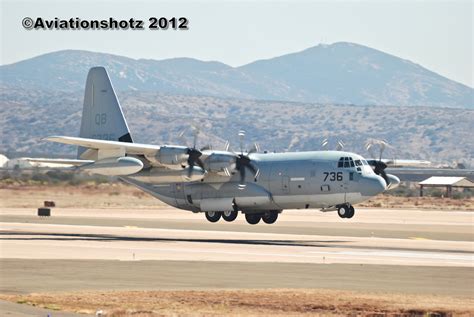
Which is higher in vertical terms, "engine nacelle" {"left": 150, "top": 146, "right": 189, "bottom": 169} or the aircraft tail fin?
the aircraft tail fin

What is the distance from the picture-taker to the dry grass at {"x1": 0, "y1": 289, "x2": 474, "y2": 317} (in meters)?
25.0

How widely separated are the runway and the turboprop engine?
3.34 metres

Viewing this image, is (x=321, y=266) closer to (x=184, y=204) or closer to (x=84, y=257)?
(x=84, y=257)

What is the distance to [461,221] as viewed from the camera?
78125mm

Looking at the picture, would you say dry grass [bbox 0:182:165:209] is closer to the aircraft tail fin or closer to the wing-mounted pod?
the aircraft tail fin

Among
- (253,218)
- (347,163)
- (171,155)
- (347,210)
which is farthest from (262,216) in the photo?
(171,155)

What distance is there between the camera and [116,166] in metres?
52.8

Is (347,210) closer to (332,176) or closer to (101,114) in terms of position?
(332,176)

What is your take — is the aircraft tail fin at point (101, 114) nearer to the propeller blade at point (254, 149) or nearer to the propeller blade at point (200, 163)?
the propeller blade at point (200, 163)

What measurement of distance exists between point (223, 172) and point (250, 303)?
3248 cm

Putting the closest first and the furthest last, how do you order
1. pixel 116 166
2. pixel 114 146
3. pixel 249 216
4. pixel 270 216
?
pixel 116 166 < pixel 114 146 < pixel 270 216 < pixel 249 216

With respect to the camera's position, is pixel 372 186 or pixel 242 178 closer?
pixel 372 186

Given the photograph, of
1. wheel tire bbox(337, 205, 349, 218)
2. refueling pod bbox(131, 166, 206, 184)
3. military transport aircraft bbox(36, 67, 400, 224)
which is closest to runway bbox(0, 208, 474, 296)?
wheel tire bbox(337, 205, 349, 218)

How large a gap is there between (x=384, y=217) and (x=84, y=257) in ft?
154
